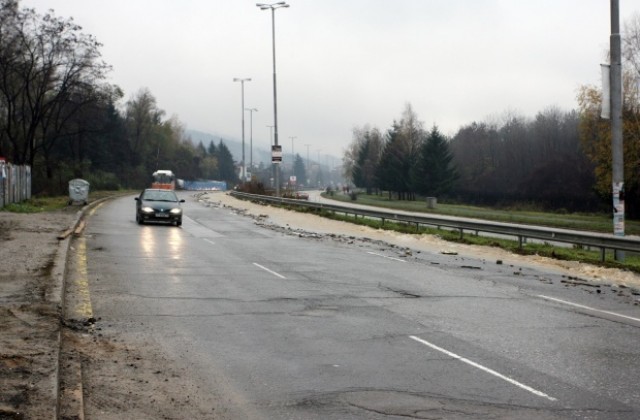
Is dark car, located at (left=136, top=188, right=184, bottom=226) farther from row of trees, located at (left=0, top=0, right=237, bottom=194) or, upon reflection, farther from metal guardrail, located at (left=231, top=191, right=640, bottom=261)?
row of trees, located at (left=0, top=0, right=237, bottom=194)

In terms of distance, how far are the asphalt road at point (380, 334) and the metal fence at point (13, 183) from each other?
19123 mm

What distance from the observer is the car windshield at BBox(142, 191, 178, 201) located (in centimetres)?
2912

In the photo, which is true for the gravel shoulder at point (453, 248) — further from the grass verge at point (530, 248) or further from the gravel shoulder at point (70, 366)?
the gravel shoulder at point (70, 366)

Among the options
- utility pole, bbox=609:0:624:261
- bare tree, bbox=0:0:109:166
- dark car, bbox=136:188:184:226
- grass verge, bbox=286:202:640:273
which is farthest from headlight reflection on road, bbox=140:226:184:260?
bare tree, bbox=0:0:109:166

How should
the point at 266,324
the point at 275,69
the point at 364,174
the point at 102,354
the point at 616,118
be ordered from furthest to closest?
1. the point at 364,174
2. the point at 275,69
3. the point at 616,118
4. the point at 266,324
5. the point at 102,354

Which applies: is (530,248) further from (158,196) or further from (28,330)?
(28,330)

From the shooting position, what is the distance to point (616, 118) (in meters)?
17.2

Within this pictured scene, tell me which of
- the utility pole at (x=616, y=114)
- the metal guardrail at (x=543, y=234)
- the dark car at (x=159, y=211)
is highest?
the utility pole at (x=616, y=114)

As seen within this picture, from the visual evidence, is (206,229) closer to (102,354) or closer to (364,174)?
(102,354)

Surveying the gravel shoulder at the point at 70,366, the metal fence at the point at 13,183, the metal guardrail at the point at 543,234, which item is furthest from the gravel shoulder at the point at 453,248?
the metal fence at the point at 13,183

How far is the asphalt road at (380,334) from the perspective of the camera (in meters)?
5.87

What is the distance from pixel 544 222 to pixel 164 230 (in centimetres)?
2493

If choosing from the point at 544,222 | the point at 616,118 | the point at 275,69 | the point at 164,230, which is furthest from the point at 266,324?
the point at 275,69

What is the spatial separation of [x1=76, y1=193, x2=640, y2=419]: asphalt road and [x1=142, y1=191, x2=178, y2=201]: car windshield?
12.6 m
